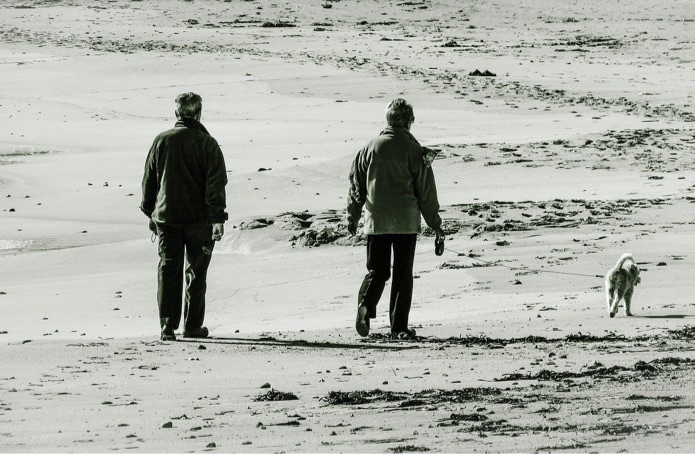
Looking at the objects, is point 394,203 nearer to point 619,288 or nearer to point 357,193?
point 357,193

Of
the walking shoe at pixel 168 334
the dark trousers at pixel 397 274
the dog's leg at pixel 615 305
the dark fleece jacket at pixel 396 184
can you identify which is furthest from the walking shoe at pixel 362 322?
the dog's leg at pixel 615 305

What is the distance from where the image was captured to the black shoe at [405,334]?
333 inches

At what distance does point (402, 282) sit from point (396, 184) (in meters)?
0.67

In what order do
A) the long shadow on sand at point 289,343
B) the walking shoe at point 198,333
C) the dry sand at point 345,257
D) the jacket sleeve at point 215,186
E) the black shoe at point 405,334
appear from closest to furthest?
the dry sand at point 345,257, the long shadow on sand at point 289,343, the jacket sleeve at point 215,186, the black shoe at point 405,334, the walking shoe at point 198,333

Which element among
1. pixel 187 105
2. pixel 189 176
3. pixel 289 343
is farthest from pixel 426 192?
pixel 187 105

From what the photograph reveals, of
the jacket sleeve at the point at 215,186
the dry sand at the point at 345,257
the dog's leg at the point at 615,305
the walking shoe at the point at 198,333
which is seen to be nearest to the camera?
the dry sand at the point at 345,257

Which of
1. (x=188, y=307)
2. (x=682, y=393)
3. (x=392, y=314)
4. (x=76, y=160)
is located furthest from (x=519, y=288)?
(x=76, y=160)

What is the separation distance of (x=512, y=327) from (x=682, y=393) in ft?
9.49

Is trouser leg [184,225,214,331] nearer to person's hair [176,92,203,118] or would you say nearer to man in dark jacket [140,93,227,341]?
man in dark jacket [140,93,227,341]

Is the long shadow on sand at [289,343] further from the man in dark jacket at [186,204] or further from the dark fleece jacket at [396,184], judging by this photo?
the dark fleece jacket at [396,184]

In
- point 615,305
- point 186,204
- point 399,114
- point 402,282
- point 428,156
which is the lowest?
point 615,305

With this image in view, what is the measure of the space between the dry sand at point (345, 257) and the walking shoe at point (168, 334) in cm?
26

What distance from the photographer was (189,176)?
8.38 metres

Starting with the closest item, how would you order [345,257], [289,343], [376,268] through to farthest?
[289,343]
[376,268]
[345,257]
